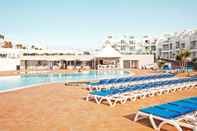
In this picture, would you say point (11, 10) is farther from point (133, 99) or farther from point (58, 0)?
point (133, 99)

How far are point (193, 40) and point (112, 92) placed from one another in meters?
34.9

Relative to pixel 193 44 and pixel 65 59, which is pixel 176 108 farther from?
pixel 193 44

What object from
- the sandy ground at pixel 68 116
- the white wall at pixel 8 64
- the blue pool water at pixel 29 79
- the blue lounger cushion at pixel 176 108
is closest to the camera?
the blue lounger cushion at pixel 176 108

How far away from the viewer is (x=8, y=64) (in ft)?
103

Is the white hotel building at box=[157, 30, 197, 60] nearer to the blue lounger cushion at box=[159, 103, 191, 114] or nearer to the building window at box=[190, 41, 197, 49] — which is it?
the building window at box=[190, 41, 197, 49]

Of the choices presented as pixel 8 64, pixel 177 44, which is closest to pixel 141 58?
pixel 177 44

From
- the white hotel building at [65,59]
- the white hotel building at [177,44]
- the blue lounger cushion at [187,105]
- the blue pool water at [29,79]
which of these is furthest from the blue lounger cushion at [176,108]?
the white hotel building at [177,44]

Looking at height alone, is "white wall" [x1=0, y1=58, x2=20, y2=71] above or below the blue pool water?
above

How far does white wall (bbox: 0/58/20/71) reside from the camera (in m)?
30.7

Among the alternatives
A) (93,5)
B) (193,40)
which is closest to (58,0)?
(93,5)

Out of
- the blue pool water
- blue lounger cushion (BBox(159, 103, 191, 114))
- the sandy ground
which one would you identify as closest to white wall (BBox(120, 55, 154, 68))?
the blue pool water

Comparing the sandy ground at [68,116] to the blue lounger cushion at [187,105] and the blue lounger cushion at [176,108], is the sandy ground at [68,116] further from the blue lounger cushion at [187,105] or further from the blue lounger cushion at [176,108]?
the blue lounger cushion at [187,105]

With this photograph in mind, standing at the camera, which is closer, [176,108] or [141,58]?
[176,108]

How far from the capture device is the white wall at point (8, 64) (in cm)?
3073
